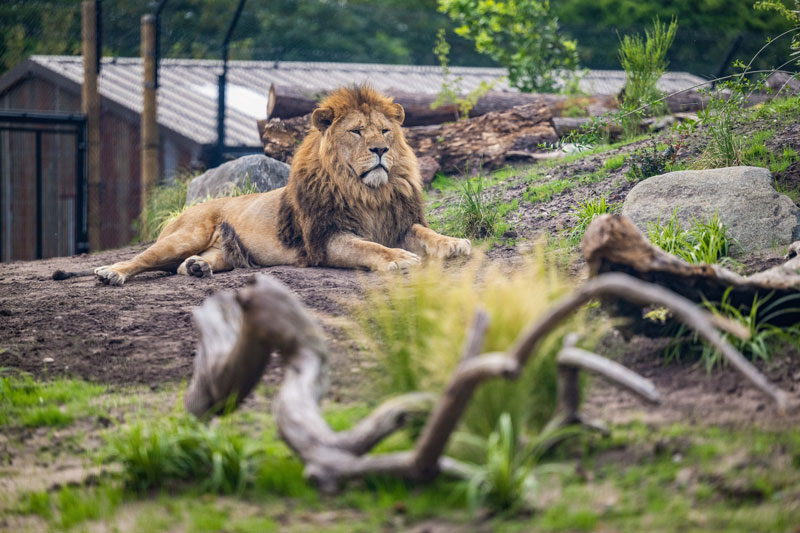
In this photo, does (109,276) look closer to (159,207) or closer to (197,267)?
(197,267)

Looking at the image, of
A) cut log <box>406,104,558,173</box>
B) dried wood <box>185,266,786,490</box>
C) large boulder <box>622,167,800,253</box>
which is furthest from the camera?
cut log <box>406,104,558,173</box>

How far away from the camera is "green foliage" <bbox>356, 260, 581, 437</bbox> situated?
3.07 metres

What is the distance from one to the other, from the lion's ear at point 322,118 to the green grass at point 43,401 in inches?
132

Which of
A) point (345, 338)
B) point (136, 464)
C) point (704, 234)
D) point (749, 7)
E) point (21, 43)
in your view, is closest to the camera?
point (136, 464)

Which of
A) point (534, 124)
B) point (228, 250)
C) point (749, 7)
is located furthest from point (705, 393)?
point (749, 7)

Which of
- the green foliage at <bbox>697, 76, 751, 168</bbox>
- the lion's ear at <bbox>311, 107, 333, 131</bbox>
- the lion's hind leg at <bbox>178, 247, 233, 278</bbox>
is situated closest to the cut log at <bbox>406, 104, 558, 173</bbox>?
the green foliage at <bbox>697, 76, 751, 168</bbox>

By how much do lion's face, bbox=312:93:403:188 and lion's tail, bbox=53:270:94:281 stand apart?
2.75m

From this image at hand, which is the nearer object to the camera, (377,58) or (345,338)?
(345,338)

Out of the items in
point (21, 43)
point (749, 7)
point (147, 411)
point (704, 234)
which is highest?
point (749, 7)

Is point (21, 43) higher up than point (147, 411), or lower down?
→ higher up

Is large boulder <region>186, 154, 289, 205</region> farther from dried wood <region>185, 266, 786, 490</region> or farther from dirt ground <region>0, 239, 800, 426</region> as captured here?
dried wood <region>185, 266, 786, 490</region>

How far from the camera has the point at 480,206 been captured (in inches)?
302

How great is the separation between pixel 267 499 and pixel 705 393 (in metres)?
1.99

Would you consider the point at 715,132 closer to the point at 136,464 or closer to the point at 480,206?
the point at 480,206
